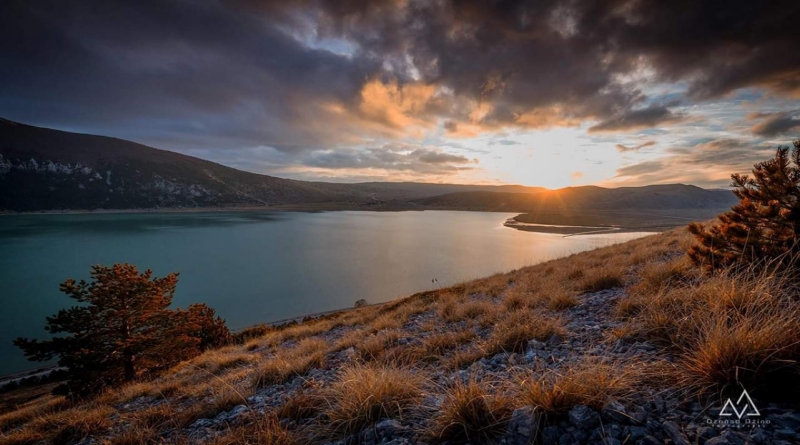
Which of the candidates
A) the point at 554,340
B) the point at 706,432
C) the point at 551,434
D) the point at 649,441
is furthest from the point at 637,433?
the point at 554,340

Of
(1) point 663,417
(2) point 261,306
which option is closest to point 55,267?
(2) point 261,306

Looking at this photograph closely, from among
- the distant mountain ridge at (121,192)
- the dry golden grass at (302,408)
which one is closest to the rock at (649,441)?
the dry golden grass at (302,408)

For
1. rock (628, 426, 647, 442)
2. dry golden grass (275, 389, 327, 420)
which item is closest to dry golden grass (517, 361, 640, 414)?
rock (628, 426, 647, 442)

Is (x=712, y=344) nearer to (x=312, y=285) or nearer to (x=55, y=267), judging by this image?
(x=312, y=285)

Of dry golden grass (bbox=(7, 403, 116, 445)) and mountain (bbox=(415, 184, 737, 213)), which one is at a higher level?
mountain (bbox=(415, 184, 737, 213))

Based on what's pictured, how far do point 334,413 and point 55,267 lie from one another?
62249 millimetres

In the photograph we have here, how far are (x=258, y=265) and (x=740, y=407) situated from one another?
4916cm

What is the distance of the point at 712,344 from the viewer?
8.21 feet

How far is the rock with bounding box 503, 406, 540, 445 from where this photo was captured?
7.68ft

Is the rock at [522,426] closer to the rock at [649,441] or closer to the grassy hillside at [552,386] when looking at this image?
the grassy hillside at [552,386]

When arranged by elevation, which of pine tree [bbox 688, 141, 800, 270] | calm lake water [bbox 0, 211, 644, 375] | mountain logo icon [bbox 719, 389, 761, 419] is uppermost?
pine tree [bbox 688, 141, 800, 270]

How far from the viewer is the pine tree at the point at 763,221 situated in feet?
16.8

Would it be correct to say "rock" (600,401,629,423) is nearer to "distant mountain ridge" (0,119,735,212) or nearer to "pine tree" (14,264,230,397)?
"pine tree" (14,264,230,397)

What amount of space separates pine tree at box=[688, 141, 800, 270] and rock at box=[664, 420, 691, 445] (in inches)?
181
